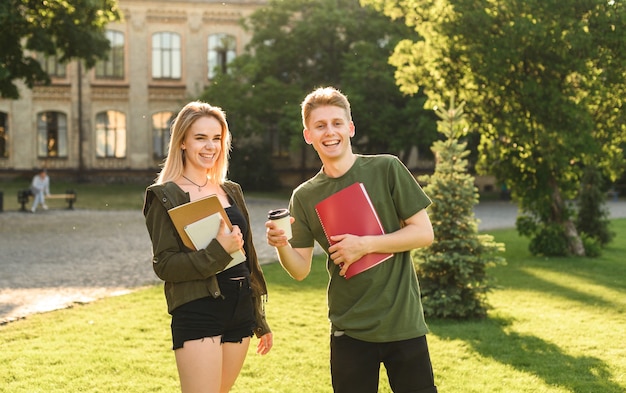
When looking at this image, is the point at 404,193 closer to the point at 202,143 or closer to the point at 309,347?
the point at 202,143

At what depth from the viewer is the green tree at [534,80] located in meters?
14.4

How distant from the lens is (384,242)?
11.6 ft

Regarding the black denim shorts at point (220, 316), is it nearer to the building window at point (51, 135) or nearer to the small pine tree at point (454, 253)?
the small pine tree at point (454, 253)

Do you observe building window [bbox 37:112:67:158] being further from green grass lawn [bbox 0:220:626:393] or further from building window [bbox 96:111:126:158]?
green grass lawn [bbox 0:220:626:393]

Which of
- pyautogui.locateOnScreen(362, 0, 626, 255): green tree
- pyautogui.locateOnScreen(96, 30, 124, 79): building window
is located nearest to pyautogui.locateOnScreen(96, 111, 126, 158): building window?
pyautogui.locateOnScreen(96, 30, 124, 79): building window

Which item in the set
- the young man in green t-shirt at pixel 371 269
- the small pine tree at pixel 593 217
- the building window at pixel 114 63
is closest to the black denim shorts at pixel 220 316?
the young man in green t-shirt at pixel 371 269

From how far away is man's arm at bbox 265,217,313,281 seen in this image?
11.7 feet

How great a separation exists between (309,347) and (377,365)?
434 cm

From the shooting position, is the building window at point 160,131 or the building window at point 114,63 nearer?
the building window at point 114,63

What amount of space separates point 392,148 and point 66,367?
88.2 ft

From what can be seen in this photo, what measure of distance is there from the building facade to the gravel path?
16413 mm

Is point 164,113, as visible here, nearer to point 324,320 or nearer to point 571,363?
point 324,320

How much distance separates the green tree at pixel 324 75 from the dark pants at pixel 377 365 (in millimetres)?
27814

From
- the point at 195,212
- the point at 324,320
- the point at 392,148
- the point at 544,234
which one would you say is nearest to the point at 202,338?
the point at 195,212
